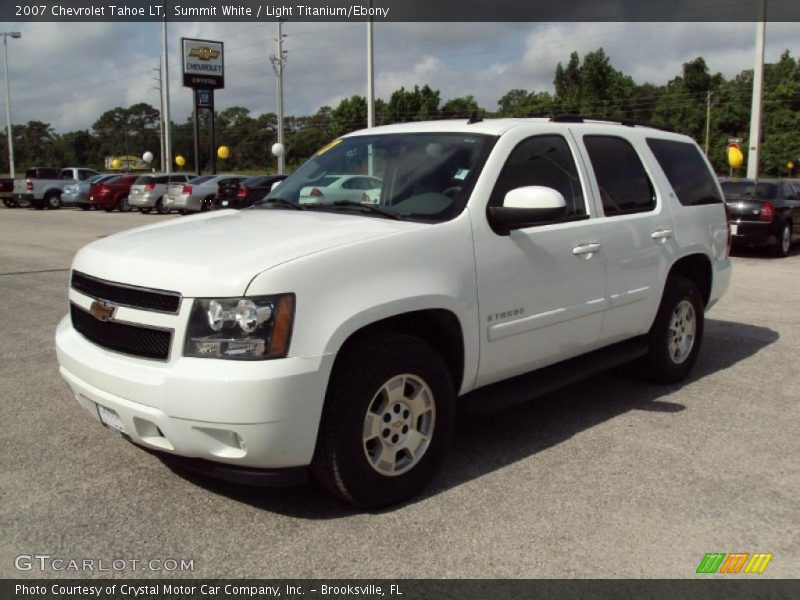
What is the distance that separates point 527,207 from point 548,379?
1185 mm

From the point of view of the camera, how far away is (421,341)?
3688 millimetres

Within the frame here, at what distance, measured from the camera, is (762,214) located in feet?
47.8

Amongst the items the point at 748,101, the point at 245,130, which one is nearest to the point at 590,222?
the point at 748,101

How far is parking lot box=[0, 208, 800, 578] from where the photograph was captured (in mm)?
3189

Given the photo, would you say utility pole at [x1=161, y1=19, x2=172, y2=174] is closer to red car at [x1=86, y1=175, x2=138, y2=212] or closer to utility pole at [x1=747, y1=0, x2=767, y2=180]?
red car at [x1=86, y1=175, x2=138, y2=212]

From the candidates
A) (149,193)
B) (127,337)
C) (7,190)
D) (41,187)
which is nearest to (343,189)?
(127,337)

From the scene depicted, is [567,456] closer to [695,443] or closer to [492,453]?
[492,453]

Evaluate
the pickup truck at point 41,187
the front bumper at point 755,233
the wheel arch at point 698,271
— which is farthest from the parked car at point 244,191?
the wheel arch at point 698,271

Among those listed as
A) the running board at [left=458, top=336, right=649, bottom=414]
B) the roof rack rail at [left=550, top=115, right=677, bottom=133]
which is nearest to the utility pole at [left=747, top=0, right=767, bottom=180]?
the roof rack rail at [left=550, top=115, right=677, bottom=133]

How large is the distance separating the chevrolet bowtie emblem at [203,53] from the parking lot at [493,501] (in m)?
42.2

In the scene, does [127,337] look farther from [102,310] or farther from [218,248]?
[218,248]

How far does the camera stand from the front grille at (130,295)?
3246 millimetres

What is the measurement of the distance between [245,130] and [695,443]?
104490mm

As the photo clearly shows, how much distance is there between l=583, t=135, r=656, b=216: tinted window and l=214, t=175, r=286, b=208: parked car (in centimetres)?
1878
